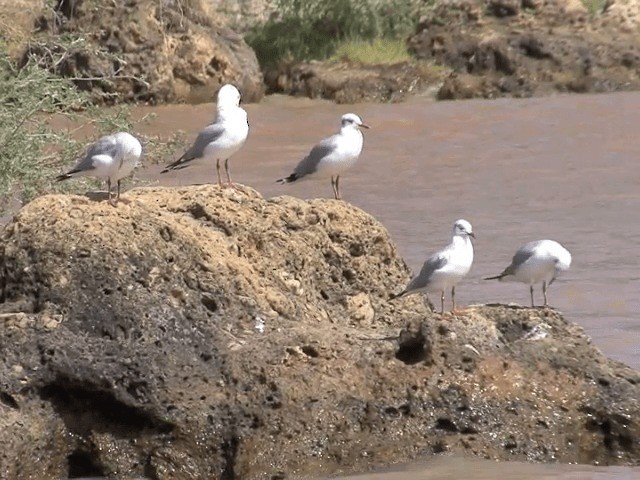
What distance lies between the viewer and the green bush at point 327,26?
2742 centimetres

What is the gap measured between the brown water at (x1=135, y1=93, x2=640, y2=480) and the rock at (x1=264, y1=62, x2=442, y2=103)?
1.57 ft

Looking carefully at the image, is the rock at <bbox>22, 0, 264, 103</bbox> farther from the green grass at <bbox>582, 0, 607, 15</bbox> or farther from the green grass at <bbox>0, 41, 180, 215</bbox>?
the green grass at <bbox>0, 41, 180, 215</bbox>

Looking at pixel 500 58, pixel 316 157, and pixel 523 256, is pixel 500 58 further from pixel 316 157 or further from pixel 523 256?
pixel 523 256

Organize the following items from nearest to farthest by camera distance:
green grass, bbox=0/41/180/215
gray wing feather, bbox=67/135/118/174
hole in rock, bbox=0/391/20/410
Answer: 1. hole in rock, bbox=0/391/20/410
2. gray wing feather, bbox=67/135/118/174
3. green grass, bbox=0/41/180/215

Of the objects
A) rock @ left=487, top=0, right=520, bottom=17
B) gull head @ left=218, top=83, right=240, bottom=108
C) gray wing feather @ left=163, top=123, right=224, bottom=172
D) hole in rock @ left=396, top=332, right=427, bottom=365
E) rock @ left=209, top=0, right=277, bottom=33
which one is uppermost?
gull head @ left=218, top=83, right=240, bottom=108

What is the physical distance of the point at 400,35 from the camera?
90.6 feet

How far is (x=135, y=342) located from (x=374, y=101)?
57.4ft

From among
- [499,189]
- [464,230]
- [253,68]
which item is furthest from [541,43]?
[464,230]

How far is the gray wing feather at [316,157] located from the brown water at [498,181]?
2.26m

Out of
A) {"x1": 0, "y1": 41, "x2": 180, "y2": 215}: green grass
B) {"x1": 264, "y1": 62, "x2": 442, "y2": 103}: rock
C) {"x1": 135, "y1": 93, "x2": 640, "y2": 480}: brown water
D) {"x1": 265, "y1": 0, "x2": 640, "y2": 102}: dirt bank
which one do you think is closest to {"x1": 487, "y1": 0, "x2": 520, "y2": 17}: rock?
{"x1": 265, "y1": 0, "x2": 640, "y2": 102}: dirt bank

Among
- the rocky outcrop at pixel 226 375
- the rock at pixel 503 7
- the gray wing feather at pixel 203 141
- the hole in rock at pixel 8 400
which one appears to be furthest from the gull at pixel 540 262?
the rock at pixel 503 7

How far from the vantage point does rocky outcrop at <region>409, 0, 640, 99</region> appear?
80.7 feet

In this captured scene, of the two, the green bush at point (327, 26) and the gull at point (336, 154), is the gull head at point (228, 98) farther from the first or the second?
the green bush at point (327, 26)

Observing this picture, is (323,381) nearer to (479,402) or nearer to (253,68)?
(479,402)
